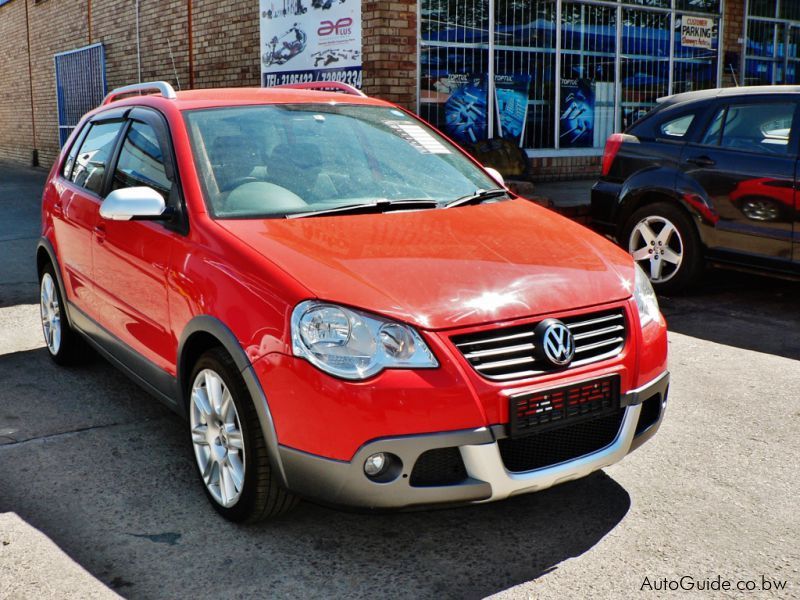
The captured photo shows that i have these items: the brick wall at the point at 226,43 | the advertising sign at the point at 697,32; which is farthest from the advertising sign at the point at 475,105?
the advertising sign at the point at 697,32

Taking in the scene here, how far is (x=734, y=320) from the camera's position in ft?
22.2

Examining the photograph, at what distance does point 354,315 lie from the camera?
3.02m

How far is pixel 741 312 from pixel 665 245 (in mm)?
814

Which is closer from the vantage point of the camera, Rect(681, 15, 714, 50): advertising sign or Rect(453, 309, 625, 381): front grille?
Rect(453, 309, 625, 381): front grille

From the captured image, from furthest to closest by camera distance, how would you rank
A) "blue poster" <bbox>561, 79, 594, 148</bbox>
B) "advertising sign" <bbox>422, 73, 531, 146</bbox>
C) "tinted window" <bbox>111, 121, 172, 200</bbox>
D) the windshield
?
"blue poster" <bbox>561, 79, 594, 148</bbox> < "advertising sign" <bbox>422, 73, 531, 146</bbox> < "tinted window" <bbox>111, 121, 172, 200</bbox> < the windshield

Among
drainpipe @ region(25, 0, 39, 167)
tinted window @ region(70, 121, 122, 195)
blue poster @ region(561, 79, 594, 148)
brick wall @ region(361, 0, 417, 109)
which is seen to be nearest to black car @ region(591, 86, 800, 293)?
brick wall @ region(361, 0, 417, 109)

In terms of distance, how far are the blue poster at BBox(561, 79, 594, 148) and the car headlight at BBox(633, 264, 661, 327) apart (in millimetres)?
10036

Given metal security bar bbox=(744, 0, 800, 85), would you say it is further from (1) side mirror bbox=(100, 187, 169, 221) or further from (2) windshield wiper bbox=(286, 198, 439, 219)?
(1) side mirror bbox=(100, 187, 169, 221)

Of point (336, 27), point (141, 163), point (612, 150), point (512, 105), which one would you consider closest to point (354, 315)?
point (141, 163)

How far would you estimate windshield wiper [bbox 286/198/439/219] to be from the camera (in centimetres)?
378

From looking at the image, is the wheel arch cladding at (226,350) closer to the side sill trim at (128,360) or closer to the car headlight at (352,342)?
the side sill trim at (128,360)

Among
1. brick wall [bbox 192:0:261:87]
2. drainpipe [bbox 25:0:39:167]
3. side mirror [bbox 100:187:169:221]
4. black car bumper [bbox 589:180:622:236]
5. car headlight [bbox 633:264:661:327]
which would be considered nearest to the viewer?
car headlight [bbox 633:264:661:327]

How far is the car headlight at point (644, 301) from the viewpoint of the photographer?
3.51 metres

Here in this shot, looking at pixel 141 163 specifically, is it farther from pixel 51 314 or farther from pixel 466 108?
pixel 466 108
